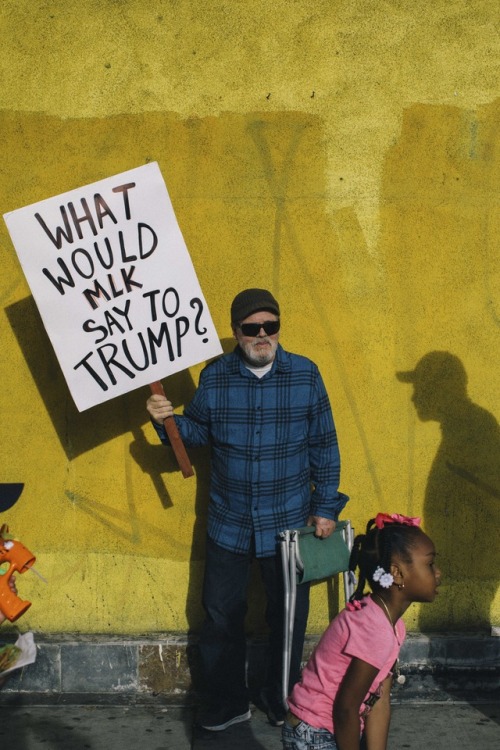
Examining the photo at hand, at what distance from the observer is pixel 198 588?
5.70 meters

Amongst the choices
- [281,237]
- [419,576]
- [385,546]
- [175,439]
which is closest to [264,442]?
[175,439]

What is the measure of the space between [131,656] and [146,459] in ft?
3.12

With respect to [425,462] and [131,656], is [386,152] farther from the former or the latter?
[131,656]

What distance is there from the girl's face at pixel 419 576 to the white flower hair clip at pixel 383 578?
5 centimetres

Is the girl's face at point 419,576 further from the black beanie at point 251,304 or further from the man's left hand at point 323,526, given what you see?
the black beanie at point 251,304

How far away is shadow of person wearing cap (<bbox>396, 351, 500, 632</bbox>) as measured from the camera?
5.65 meters

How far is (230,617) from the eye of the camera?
5.25 m

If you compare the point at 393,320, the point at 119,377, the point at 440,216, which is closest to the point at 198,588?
the point at 119,377

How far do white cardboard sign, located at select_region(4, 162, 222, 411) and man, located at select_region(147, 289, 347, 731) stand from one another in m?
0.19

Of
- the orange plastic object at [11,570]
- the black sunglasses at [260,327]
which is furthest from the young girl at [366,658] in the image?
the black sunglasses at [260,327]

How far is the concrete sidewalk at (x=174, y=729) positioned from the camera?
5.07m

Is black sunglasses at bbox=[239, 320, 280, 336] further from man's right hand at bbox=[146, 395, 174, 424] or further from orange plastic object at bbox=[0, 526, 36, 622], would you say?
orange plastic object at bbox=[0, 526, 36, 622]

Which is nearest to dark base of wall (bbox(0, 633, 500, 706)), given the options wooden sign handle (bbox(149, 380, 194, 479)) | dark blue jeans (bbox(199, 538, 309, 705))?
dark blue jeans (bbox(199, 538, 309, 705))

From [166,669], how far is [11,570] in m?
2.22
